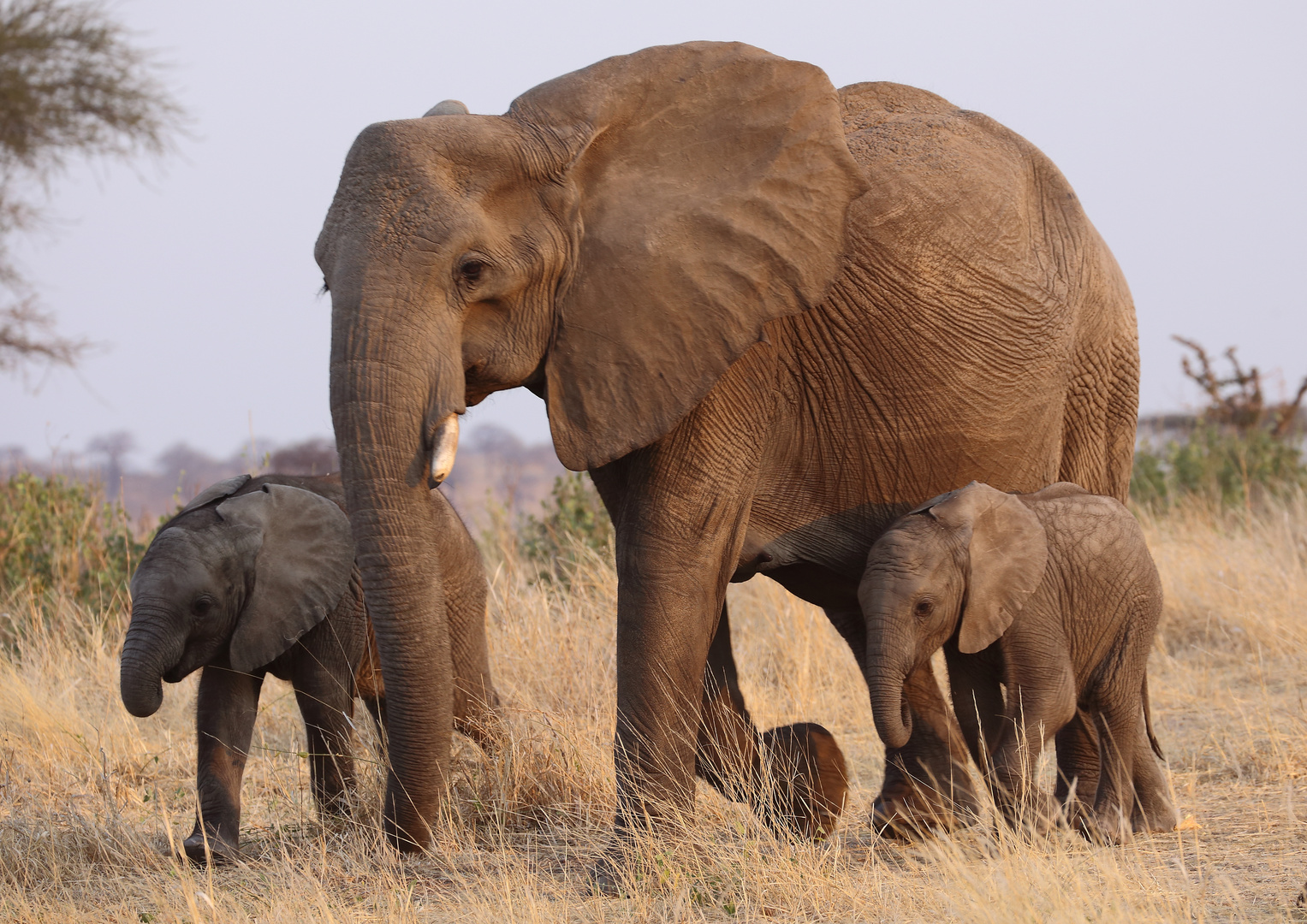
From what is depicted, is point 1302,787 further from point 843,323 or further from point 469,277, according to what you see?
point 469,277

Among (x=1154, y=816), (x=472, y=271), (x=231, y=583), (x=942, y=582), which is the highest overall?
(x=472, y=271)

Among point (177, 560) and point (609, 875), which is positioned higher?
point (177, 560)

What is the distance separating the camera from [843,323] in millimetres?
4719

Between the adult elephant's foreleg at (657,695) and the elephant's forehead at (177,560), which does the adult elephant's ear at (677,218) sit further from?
the elephant's forehead at (177,560)

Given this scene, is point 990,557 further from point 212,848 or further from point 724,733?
point 212,848

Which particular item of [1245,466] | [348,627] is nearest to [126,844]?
[348,627]

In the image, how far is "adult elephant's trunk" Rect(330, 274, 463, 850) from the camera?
384 centimetres

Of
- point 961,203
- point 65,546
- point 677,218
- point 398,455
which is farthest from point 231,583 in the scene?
point 65,546

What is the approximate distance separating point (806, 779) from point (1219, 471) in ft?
37.5

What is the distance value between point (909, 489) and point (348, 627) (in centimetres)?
218

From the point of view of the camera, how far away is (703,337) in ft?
14.0

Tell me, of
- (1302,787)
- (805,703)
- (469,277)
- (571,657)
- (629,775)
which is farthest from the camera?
(805,703)

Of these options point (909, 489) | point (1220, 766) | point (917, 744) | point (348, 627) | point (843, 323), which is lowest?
point (1220, 766)

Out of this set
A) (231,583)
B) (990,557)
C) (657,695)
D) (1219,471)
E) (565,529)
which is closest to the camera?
(657,695)
